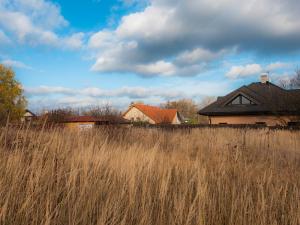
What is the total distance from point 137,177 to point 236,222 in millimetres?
1285

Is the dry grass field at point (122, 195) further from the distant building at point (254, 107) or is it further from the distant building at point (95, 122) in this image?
the distant building at point (254, 107)

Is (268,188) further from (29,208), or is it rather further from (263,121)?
(263,121)

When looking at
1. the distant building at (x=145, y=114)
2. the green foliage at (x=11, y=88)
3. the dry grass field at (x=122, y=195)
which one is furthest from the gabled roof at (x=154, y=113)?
the dry grass field at (x=122, y=195)

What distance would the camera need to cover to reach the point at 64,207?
116 inches

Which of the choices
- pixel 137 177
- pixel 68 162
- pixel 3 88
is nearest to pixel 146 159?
pixel 137 177

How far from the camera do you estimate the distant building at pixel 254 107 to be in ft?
96.5

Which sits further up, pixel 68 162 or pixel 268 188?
pixel 68 162

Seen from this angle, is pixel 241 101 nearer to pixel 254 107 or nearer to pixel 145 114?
pixel 254 107

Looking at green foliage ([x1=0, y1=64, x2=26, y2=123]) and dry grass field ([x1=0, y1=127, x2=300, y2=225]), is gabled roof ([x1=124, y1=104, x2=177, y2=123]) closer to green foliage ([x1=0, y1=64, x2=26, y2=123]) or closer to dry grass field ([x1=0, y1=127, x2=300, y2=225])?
green foliage ([x1=0, y1=64, x2=26, y2=123])

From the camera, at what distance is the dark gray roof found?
27580mm

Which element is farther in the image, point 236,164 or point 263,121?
point 263,121

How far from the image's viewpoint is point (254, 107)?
33906mm

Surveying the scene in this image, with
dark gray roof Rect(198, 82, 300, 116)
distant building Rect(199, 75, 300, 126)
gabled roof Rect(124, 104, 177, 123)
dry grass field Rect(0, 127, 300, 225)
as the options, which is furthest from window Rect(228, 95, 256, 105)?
dry grass field Rect(0, 127, 300, 225)

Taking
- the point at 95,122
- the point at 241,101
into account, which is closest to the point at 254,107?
the point at 241,101
